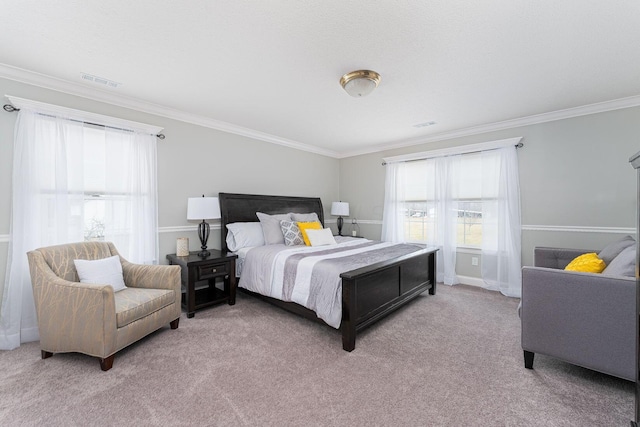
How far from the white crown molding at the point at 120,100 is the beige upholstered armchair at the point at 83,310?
161cm

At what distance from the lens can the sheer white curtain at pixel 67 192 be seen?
2.45m

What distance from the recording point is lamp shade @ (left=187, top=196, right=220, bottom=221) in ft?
10.9

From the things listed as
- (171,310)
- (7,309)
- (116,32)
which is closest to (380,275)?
(171,310)

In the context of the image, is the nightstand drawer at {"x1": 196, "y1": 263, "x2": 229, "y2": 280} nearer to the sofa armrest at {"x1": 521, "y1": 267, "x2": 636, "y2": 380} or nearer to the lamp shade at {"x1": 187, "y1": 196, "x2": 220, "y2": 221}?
the lamp shade at {"x1": 187, "y1": 196, "x2": 220, "y2": 221}

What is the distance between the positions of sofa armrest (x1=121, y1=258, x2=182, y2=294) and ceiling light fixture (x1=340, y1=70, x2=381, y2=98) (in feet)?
8.13

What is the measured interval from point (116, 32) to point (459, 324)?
4020 millimetres

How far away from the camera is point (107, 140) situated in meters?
2.98

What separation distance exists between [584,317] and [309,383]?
1.96 m

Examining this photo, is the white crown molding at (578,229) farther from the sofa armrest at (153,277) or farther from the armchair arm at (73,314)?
the armchair arm at (73,314)

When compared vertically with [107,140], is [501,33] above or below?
above

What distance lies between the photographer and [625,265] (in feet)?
6.01

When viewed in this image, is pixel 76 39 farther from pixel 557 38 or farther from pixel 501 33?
pixel 557 38

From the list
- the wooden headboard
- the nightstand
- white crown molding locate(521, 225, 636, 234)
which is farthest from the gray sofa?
the wooden headboard

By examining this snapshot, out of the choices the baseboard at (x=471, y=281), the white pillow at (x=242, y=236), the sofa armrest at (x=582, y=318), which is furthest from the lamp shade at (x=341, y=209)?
the sofa armrest at (x=582, y=318)
